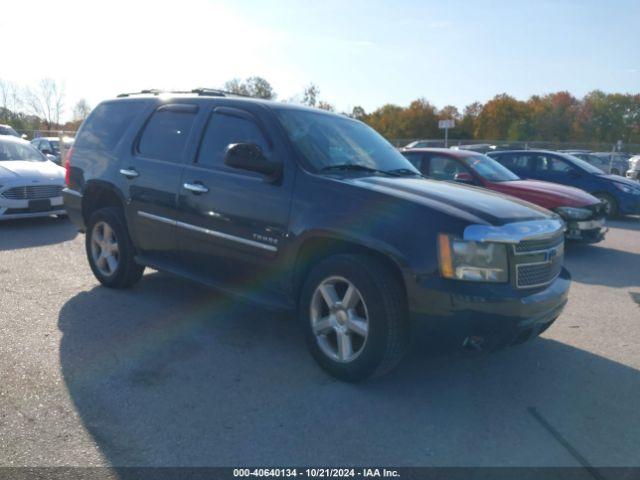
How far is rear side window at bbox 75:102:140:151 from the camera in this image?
230 inches

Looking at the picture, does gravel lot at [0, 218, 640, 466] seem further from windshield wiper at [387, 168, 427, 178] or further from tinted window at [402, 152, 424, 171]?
tinted window at [402, 152, 424, 171]

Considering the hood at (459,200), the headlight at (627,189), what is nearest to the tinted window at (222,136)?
the hood at (459,200)

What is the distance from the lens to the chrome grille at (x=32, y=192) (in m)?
9.23

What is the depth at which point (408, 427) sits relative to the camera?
11.0ft

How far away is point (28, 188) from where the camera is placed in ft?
30.8

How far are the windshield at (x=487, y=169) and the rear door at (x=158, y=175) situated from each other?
222 inches

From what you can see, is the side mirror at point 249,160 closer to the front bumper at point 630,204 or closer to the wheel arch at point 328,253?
the wheel arch at point 328,253

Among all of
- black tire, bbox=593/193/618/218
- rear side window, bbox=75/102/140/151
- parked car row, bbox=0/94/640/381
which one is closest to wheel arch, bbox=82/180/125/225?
parked car row, bbox=0/94/640/381

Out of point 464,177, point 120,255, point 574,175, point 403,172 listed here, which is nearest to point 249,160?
point 403,172

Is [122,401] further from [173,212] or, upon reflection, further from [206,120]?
[206,120]

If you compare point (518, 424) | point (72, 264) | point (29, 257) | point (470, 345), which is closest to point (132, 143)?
point (72, 264)

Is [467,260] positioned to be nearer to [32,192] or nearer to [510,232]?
[510,232]

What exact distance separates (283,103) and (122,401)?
9.08 feet

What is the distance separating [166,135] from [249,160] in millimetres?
1509
